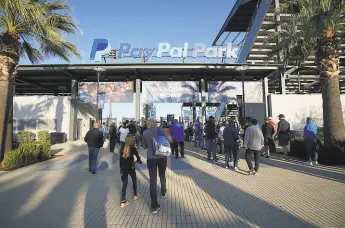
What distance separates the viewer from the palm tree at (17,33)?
9484mm

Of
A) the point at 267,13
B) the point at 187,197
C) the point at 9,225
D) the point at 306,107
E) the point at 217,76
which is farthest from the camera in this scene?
the point at 217,76

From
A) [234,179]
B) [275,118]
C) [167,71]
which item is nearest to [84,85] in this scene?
[167,71]

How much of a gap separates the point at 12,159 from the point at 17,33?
191 inches

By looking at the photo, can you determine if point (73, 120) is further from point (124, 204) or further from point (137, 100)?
point (124, 204)

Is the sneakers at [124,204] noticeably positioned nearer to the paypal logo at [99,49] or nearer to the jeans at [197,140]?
the jeans at [197,140]

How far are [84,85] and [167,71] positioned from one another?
830cm

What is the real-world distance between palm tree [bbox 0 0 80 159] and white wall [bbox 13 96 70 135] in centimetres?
1400

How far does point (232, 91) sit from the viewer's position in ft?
85.2

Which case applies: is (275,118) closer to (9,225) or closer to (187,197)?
(187,197)

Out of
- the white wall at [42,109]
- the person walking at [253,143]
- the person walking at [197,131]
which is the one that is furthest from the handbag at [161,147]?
the white wall at [42,109]

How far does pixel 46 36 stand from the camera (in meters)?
10.9

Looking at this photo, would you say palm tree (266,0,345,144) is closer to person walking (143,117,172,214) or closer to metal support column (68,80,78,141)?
person walking (143,117,172,214)

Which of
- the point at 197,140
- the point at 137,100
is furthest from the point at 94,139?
the point at 137,100

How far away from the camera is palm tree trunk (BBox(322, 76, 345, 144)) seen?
1031 centimetres
